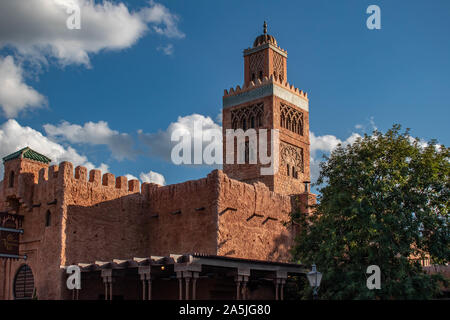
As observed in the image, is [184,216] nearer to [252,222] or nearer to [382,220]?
[252,222]

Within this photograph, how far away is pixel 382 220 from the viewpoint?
2177 centimetres

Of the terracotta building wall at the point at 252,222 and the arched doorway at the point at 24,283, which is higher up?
the terracotta building wall at the point at 252,222

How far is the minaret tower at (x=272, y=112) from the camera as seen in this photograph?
3794cm

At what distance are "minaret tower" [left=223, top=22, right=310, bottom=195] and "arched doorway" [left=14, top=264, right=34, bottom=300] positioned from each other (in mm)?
15989

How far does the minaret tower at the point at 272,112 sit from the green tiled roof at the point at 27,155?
47.4 ft

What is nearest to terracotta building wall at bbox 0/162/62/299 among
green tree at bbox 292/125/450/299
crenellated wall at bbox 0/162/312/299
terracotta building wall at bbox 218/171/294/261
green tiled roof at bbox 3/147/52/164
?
crenellated wall at bbox 0/162/312/299

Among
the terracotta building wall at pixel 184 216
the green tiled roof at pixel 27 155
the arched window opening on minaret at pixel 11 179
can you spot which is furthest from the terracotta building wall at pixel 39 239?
the terracotta building wall at pixel 184 216

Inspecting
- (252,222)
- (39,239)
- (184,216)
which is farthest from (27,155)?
(252,222)

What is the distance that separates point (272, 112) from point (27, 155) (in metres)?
16.8

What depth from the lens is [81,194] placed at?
2555 centimetres

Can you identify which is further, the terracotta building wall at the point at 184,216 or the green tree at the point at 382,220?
the terracotta building wall at the point at 184,216

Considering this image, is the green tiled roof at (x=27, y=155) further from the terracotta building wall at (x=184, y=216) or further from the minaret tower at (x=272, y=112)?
the minaret tower at (x=272, y=112)
